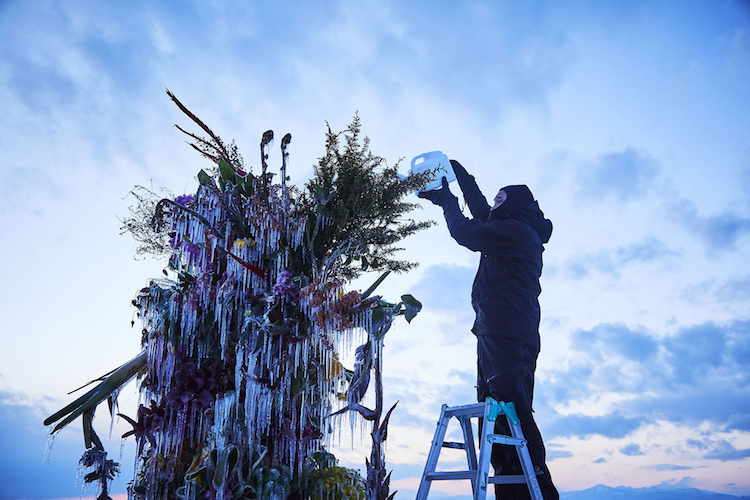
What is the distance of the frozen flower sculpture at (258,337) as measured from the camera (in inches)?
60.9

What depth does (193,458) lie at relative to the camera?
5.42 ft

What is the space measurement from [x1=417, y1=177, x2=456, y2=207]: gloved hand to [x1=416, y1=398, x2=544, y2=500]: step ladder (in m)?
1.10

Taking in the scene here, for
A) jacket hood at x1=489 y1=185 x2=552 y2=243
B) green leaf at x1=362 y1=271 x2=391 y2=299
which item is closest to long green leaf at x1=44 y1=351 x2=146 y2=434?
green leaf at x1=362 y1=271 x2=391 y2=299

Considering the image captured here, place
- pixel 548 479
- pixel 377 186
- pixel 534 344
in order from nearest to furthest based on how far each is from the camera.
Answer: pixel 377 186, pixel 548 479, pixel 534 344

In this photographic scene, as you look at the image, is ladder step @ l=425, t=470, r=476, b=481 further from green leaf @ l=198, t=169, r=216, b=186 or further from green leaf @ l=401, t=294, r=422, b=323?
green leaf @ l=198, t=169, r=216, b=186

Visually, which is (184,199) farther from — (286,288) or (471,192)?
(471,192)

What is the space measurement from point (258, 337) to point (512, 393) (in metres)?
1.15

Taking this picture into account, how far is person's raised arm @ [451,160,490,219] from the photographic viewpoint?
2.95m

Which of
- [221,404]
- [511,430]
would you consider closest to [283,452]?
[221,404]

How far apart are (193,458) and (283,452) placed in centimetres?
32

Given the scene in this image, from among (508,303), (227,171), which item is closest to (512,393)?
(508,303)

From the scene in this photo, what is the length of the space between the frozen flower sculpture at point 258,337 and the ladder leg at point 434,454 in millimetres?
395

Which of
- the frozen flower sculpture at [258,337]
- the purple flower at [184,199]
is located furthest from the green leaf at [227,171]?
the purple flower at [184,199]

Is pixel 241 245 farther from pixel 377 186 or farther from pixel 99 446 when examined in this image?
pixel 99 446
